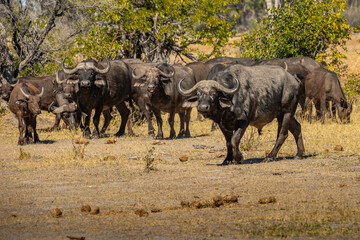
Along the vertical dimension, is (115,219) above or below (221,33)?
below

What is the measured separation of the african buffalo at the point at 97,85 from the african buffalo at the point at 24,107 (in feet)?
4.39

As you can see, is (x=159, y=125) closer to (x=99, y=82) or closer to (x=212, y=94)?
(x=99, y=82)

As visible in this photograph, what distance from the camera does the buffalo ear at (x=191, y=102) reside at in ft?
35.6

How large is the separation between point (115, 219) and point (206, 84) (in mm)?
4394

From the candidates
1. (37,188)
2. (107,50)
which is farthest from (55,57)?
(37,188)

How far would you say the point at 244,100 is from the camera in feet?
36.5

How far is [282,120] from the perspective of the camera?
38.7ft

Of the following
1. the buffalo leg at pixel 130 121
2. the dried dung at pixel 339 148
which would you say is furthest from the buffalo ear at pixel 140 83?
the dried dung at pixel 339 148

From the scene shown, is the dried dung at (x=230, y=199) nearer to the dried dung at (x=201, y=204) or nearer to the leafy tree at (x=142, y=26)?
the dried dung at (x=201, y=204)

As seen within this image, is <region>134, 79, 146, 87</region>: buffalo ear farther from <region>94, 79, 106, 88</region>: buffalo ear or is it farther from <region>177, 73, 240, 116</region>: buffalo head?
<region>177, 73, 240, 116</region>: buffalo head

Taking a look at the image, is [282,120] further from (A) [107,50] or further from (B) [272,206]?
(A) [107,50]

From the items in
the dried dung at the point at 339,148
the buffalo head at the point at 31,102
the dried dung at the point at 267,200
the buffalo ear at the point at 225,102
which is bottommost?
the dried dung at the point at 339,148

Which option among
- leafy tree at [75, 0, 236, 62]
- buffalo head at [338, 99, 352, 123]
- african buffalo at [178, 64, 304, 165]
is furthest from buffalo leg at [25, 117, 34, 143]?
buffalo head at [338, 99, 352, 123]

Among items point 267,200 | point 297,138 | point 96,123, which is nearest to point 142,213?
point 267,200
